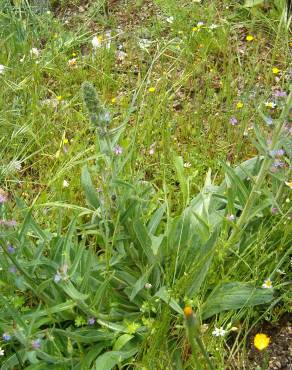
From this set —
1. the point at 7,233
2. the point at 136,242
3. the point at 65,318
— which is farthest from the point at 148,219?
the point at 7,233

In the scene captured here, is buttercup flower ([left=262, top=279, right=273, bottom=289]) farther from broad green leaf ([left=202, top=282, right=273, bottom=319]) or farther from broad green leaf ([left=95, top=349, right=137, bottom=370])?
broad green leaf ([left=95, top=349, right=137, bottom=370])

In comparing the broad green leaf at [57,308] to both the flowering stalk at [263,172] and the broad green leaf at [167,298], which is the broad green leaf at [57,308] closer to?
the broad green leaf at [167,298]

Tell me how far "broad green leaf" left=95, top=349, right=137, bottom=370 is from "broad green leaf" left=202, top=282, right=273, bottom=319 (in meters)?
0.35

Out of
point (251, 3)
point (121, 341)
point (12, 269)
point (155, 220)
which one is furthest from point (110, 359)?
point (251, 3)

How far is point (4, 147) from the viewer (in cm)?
300

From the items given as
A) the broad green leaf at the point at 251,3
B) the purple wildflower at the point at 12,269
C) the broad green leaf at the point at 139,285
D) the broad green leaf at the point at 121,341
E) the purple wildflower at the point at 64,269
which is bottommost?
the broad green leaf at the point at 121,341

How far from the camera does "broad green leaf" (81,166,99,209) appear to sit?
2.44 metres

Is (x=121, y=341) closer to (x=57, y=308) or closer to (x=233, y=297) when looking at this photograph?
(x=57, y=308)

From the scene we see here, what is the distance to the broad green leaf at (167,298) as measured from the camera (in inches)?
79.4

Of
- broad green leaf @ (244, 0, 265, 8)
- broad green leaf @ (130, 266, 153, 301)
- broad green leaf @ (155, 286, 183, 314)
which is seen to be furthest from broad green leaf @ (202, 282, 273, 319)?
broad green leaf @ (244, 0, 265, 8)

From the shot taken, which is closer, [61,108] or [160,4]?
[61,108]

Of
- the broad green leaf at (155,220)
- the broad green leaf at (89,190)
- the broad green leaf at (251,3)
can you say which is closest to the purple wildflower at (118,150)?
the broad green leaf at (89,190)

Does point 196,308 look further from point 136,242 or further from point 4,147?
point 4,147

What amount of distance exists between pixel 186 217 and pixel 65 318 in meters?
0.66
